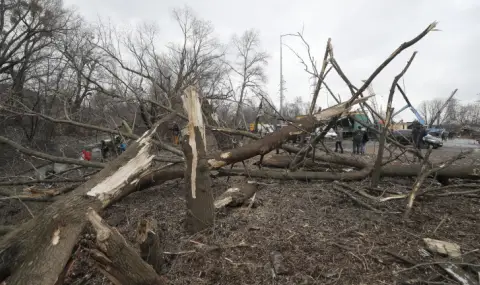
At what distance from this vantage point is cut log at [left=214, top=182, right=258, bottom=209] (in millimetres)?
3484

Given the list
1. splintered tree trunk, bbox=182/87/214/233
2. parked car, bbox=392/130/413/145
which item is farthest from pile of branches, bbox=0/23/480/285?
parked car, bbox=392/130/413/145

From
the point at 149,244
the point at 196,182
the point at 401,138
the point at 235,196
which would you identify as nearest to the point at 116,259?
the point at 149,244

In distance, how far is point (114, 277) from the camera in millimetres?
1993

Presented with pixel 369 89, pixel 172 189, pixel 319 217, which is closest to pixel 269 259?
pixel 319 217

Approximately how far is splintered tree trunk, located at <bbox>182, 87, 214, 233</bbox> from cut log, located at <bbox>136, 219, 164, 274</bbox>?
59 cm

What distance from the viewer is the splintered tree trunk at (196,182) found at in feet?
9.59

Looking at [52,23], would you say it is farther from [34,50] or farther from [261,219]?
[261,219]

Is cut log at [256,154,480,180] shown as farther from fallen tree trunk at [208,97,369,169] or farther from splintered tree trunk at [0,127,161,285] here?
splintered tree trunk at [0,127,161,285]

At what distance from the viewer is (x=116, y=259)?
191cm

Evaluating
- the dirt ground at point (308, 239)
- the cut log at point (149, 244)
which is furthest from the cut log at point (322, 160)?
the cut log at point (149, 244)

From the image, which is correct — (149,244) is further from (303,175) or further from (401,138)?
(401,138)

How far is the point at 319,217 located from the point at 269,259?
104 cm

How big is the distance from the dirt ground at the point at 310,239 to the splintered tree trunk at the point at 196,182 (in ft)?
0.46

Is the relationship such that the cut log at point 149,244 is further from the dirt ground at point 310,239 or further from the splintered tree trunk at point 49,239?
the splintered tree trunk at point 49,239
